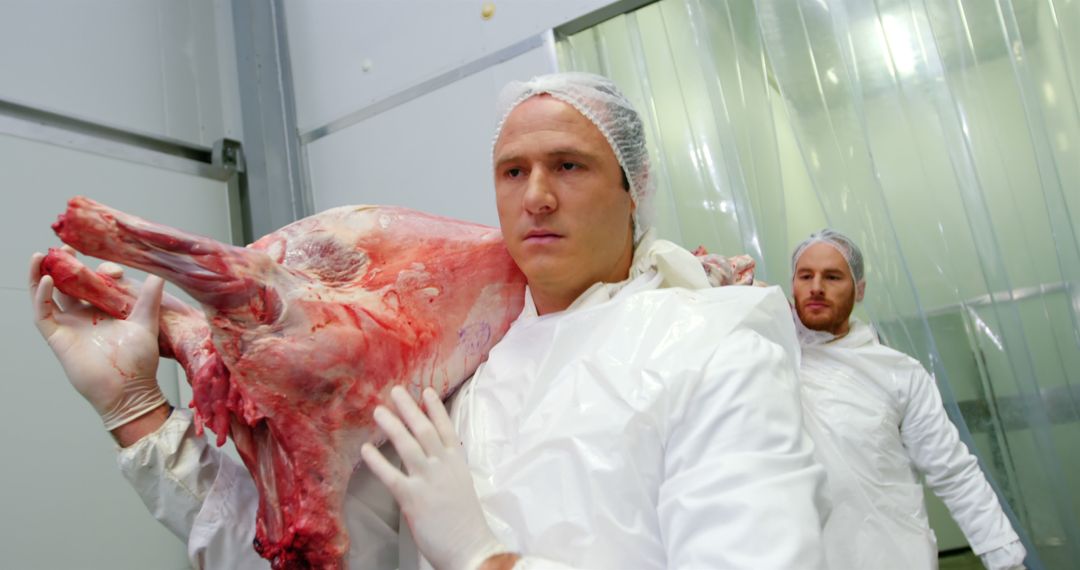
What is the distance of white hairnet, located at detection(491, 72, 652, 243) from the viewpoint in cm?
114

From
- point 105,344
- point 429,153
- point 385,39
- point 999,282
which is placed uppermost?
point 385,39

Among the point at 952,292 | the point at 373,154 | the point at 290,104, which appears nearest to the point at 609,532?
the point at 952,292

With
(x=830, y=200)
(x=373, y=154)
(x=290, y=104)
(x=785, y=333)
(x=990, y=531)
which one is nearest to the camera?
(x=785, y=333)

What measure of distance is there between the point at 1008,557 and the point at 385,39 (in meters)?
2.84

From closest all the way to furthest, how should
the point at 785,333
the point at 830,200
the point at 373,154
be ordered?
1. the point at 785,333
2. the point at 830,200
3. the point at 373,154

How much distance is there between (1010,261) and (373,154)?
235 centimetres

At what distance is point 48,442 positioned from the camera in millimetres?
2553

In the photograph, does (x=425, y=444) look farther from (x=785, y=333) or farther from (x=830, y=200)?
(x=830, y=200)

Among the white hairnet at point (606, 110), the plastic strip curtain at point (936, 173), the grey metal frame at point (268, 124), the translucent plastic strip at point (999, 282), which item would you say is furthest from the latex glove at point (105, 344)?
the grey metal frame at point (268, 124)

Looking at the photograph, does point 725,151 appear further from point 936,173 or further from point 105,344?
point 105,344

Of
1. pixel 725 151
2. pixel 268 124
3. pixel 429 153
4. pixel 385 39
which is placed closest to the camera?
pixel 725 151

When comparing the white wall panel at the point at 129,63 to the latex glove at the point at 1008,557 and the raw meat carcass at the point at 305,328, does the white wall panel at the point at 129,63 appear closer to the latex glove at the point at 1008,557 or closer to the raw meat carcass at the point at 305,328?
the raw meat carcass at the point at 305,328

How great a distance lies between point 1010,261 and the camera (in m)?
2.21

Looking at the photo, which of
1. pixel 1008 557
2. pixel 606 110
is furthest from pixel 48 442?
pixel 1008 557
